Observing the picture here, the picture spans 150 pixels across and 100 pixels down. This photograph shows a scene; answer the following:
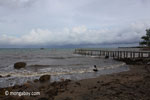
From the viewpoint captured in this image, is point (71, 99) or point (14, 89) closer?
point (71, 99)

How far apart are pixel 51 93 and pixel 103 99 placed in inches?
113

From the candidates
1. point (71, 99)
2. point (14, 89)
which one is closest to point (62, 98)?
point (71, 99)

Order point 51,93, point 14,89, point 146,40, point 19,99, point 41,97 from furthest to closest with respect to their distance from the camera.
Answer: point 146,40
point 14,89
point 51,93
point 41,97
point 19,99

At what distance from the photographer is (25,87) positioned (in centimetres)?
735

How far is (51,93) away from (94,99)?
8.13 feet

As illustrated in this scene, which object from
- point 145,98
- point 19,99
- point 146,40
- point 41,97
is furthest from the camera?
point 146,40

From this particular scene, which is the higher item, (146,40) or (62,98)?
(146,40)

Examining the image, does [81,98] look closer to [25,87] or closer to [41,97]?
[41,97]

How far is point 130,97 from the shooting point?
16.4 ft

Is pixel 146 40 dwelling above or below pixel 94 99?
above

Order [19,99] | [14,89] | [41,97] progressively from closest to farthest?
[19,99] → [41,97] → [14,89]

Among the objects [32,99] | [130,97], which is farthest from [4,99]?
[130,97]

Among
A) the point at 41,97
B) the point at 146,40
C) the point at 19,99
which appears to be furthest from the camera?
the point at 146,40

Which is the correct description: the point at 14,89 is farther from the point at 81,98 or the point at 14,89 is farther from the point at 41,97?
the point at 81,98
